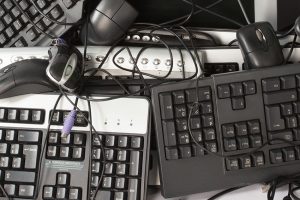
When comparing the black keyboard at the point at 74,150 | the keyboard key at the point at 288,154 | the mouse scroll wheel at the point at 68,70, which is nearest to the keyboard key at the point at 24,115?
the black keyboard at the point at 74,150

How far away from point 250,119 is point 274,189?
0.12m

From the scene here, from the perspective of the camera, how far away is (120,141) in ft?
2.11

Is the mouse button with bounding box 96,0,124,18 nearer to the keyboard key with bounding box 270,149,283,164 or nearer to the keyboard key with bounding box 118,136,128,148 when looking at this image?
the keyboard key with bounding box 118,136,128,148

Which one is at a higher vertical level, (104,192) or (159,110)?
(159,110)

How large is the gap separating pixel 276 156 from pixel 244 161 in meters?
0.05

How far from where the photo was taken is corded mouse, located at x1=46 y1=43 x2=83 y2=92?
23.6 inches

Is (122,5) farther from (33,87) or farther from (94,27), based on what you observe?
(33,87)

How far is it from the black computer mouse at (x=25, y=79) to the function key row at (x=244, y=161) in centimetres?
31

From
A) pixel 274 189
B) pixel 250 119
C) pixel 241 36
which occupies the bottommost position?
pixel 274 189

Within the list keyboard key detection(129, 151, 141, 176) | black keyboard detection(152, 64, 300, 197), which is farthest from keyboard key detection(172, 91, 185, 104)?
keyboard key detection(129, 151, 141, 176)

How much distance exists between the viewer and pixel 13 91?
0.66m

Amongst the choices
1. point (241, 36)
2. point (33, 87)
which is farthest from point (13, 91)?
point (241, 36)

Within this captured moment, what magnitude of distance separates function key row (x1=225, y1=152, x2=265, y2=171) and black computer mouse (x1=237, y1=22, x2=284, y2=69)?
0.47ft

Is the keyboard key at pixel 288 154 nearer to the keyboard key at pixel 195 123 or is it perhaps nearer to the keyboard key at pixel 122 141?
the keyboard key at pixel 195 123
